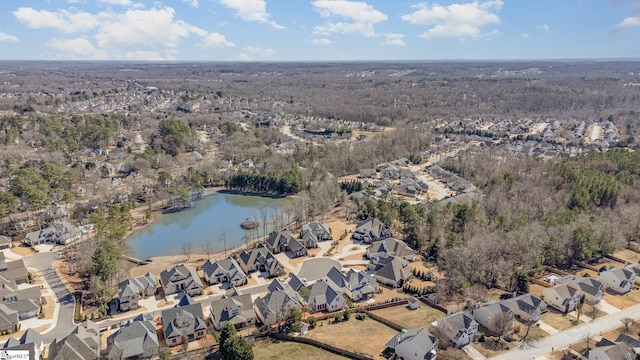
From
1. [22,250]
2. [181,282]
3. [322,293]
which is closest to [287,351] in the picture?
[322,293]

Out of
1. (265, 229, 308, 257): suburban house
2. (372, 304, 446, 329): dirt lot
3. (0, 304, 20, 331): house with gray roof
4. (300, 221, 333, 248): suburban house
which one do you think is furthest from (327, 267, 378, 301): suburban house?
(0, 304, 20, 331): house with gray roof

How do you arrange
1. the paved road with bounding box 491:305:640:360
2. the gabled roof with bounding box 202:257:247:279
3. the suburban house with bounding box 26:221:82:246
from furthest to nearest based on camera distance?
the suburban house with bounding box 26:221:82:246 < the gabled roof with bounding box 202:257:247:279 < the paved road with bounding box 491:305:640:360

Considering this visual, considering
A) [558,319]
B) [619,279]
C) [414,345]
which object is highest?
[414,345]

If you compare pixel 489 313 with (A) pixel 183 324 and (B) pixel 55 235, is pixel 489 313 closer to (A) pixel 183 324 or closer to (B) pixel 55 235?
(A) pixel 183 324

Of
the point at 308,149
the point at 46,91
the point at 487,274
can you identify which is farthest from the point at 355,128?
the point at 46,91

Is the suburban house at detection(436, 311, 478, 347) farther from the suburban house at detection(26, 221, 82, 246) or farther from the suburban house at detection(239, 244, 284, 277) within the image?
the suburban house at detection(26, 221, 82, 246)

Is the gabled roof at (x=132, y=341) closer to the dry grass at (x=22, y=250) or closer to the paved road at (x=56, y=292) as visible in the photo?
the paved road at (x=56, y=292)

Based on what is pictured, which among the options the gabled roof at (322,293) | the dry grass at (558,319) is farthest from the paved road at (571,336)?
the gabled roof at (322,293)
